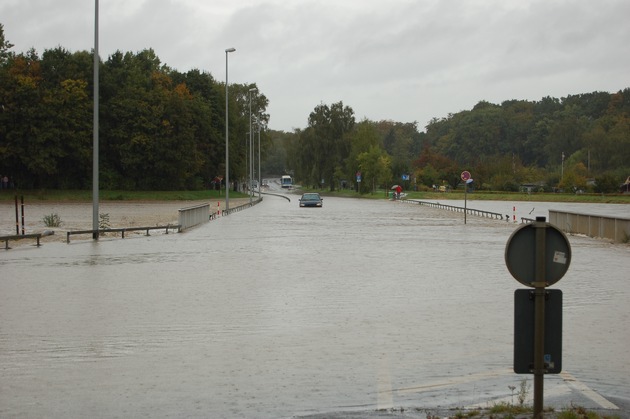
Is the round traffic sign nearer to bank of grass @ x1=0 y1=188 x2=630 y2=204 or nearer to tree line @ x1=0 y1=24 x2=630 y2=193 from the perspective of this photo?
bank of grass @ x1=0 y1=188 x2=630 y2=204

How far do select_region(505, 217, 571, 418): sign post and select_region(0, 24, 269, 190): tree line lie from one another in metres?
81.8

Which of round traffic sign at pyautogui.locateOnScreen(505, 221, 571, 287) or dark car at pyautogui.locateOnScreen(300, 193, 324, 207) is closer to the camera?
round traffic sign at pyautogui.locateOnScreen(505, 221, 571, 287)

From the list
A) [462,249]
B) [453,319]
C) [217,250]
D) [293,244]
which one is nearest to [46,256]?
[217,250]

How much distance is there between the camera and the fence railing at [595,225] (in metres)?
29.8

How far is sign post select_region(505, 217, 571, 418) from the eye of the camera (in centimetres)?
582

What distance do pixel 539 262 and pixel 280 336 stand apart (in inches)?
206

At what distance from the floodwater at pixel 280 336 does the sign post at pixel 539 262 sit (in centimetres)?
108

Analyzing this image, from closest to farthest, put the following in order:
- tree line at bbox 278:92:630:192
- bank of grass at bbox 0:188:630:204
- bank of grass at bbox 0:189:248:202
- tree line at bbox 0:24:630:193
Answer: bank of grass at bbox 0:189:248:202
bank of grass at bbox 0:188:630:204
tree line at bbox 0:24:630:193
tree line at bbox 278:92:630:192

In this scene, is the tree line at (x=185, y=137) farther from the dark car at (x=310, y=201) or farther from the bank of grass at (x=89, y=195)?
the dark car at (x=310, y=201)

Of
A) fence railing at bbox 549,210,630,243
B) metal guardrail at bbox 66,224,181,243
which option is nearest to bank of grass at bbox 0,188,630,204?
metal guardrail at bbox 66,224,181,243

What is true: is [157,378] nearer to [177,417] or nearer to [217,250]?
[177,417]

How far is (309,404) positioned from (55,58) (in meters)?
92.4

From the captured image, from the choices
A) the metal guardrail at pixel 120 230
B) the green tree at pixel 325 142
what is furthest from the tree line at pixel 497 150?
the metal guardrail at pixel 120 230

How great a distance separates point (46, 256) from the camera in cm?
2253
